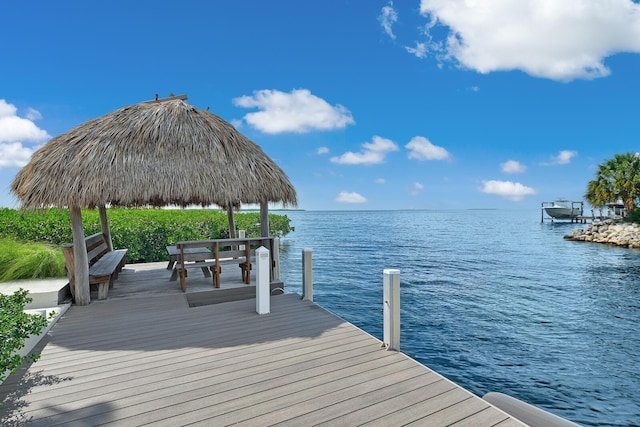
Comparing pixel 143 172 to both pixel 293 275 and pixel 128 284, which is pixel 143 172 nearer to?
pixel 128 284

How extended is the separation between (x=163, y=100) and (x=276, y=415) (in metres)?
6.79

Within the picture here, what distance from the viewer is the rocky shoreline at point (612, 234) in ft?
86.6

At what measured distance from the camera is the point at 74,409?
278 cm

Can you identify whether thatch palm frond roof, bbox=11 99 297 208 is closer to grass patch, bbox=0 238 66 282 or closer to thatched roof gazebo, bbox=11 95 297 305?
thatched roof gazebo, bbox=11 95 297 305

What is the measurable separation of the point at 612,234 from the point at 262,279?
34189 mm

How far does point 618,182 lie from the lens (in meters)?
31.8

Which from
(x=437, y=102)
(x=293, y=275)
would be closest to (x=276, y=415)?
(x=293, y=275)

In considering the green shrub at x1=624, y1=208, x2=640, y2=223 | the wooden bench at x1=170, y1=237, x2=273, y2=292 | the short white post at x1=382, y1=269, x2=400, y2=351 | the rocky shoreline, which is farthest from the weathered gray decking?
the green shrub at x1=624, y1=208, x2=640, y2=223

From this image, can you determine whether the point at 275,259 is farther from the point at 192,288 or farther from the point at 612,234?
the point at 612,234

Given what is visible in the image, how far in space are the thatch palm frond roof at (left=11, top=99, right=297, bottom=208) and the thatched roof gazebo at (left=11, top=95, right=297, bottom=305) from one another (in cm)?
1

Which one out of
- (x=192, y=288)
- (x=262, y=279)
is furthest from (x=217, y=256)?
(x=262, y=279)

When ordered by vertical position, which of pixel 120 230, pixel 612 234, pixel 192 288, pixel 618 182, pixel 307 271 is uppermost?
pixel 618 182

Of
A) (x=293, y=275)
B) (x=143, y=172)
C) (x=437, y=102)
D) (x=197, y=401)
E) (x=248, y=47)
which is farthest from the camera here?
(x=437, y=102)

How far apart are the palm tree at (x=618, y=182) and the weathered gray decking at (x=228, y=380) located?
38.2 m
